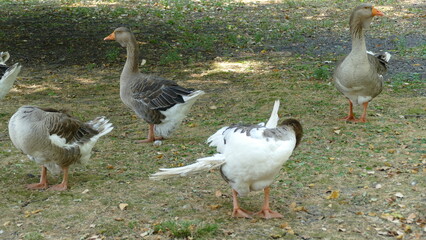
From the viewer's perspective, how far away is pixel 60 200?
214 inches

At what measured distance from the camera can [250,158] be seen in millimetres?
4527

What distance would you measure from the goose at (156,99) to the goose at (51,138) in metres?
1.46

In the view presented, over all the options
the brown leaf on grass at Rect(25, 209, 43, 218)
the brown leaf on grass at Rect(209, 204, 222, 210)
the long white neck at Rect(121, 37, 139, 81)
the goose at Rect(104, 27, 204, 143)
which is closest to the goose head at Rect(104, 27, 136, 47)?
the long white neck at Rect(121, 37, 139, 81)

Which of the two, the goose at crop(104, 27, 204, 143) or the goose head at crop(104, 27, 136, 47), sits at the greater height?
the goose head at crop(104, 27, 136, 47)

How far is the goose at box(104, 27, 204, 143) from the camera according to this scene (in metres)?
7.30

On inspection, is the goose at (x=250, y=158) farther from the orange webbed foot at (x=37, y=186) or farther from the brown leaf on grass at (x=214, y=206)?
the orange webbed foot at (x=37, y=186)

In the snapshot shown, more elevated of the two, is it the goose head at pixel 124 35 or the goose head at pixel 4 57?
the goose head at pixel 124 35

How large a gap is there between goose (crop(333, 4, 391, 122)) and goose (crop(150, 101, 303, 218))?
10.6 feet

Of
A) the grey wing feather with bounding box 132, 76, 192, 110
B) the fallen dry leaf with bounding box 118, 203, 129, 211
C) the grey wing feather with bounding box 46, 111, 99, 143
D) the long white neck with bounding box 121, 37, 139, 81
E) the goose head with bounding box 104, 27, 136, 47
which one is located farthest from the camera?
the goose head with bounding box 104, 27, 136, 47

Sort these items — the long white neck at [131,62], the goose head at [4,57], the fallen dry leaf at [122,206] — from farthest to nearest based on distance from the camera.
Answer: the goose head at [4,57]
the long white neck at [131,62]
the fallen dry leaf at [122,206]

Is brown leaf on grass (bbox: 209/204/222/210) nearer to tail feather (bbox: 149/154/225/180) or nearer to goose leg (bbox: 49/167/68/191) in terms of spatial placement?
tail feather (bbox: 149/154/225/180)

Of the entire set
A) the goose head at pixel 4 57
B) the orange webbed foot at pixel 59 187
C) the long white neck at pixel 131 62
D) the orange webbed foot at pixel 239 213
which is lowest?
the orange webbed foot at pixel 59 187

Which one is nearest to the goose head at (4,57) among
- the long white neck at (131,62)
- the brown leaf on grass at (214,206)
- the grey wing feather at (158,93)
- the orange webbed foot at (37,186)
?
the long white neck at (131,62)

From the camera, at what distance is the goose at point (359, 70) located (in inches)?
307
